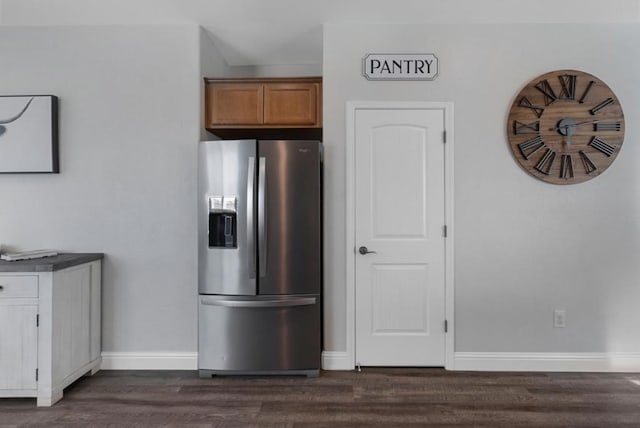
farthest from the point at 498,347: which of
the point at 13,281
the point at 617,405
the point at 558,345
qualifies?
the point at 13,281

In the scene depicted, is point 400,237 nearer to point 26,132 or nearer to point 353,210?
point 353,210

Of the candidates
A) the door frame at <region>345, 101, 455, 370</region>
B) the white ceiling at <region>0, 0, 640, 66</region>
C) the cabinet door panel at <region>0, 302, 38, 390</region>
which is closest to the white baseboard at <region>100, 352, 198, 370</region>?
the cabinet door panel at <region>0, 302, 38, 390</region>

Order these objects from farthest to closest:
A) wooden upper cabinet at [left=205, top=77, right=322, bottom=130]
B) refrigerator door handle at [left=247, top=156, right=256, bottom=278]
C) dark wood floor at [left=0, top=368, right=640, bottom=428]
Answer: wooden upper cabinet at [left=205, top=77, right=322, bottom=130]
refrigerator door handle at [left=247, top=156, right=256, bottom=278]
dark wood floor at [left=0, top=368, right=640, bottom=428]

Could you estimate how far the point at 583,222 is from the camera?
307 centimetres

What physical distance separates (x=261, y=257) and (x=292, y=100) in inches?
47.9

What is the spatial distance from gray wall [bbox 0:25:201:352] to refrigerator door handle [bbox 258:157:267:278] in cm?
58

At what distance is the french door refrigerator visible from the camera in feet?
9.42

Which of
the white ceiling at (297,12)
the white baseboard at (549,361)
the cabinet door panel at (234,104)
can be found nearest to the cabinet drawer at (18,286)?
the cabinet door panel at (234,104)

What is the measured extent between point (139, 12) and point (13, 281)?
6.52ft

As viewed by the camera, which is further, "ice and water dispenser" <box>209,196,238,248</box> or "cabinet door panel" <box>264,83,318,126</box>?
"cabinet door panel" <box>264,83,318,126</box>

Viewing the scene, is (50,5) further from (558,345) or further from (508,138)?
(558,345)

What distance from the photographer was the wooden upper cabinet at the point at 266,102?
3154mm

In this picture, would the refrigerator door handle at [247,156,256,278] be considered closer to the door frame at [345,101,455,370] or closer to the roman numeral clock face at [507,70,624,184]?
the door frame at [345,101,455,370]

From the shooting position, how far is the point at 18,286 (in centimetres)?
250
